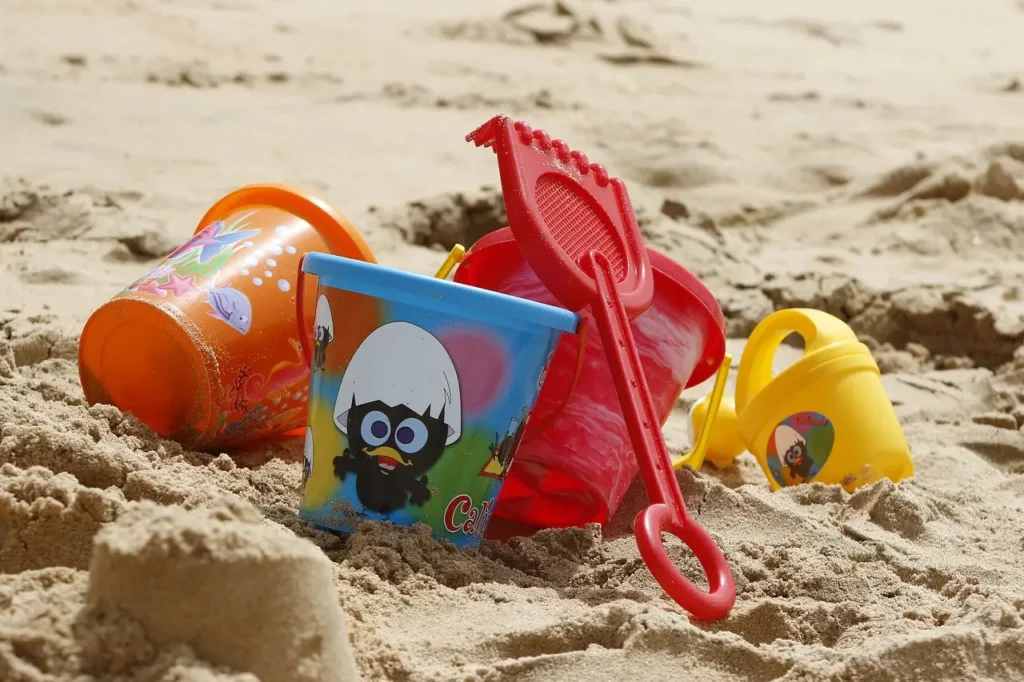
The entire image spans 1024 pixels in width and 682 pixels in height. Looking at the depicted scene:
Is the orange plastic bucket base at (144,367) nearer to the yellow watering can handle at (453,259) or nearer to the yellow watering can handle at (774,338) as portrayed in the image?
the yellow watering can handle at (453,259)

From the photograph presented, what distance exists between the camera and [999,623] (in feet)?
4.00

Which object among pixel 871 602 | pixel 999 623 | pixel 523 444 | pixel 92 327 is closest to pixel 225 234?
pixel 92 327

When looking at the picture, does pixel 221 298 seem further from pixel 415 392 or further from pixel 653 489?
pixel 653 489

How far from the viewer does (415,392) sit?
1.38 meters

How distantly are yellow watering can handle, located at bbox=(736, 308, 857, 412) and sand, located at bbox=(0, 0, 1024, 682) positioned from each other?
0.17 meters

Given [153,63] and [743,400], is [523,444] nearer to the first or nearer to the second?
[743,400]

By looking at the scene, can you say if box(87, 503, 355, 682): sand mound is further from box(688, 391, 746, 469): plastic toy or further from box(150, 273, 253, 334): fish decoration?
box(688, 391, 746, 469): plastic toy

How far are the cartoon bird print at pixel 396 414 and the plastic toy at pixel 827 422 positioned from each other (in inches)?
26.3

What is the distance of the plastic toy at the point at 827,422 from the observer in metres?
1.81

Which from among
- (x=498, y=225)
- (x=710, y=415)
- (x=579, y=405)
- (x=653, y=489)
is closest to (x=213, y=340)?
(x=579, y=405)

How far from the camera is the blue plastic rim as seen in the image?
1334 millimetres

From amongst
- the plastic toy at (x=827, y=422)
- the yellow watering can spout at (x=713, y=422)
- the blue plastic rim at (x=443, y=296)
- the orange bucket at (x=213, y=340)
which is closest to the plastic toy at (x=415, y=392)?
the blue plastic rim at (x=443, y=296)

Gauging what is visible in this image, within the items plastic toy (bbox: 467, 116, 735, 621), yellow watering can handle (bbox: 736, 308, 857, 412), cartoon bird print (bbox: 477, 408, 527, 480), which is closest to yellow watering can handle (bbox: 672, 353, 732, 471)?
yellow watering can handle (bbox: 736, 308, 857, 412)

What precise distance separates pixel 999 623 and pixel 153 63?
3.55 metres
